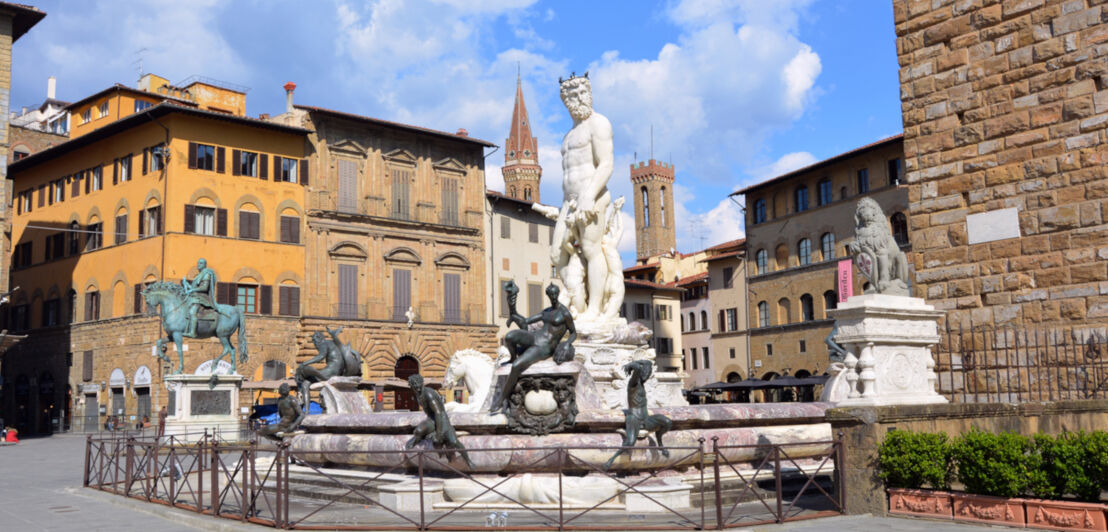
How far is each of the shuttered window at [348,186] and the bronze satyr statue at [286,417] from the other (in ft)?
101

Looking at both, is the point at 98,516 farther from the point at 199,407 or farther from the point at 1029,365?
the point at 199,407

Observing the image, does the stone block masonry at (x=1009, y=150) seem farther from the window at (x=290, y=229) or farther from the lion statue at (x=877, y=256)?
the window at (x=290, y=229)

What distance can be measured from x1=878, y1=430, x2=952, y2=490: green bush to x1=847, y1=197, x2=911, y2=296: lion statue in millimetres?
1843

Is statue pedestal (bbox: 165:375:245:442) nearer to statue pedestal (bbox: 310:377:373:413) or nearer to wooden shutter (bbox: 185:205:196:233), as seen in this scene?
statue pedestal (bbox: 310:377:373:413)

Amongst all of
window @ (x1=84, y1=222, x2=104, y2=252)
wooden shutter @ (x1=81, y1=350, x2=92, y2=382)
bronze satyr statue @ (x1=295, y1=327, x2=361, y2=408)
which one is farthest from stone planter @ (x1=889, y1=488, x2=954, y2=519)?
window @ (x1=84, y1=222, x2=104, y2=252)

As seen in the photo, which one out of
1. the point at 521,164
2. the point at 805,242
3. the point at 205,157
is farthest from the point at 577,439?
the point at 521,164

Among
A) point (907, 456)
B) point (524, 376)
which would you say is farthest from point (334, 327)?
point (907, 456)

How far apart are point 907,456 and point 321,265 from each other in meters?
37.0

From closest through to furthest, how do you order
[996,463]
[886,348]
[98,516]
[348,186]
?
[996,463], [886,348], [98,516], [348,186]

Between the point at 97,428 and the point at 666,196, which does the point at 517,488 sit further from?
the point at 666,196

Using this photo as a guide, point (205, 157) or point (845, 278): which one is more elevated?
point (205, 157)

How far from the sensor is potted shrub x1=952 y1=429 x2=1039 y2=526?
8227mm

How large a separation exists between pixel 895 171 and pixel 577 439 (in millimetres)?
39869

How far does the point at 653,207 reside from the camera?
120188mm
